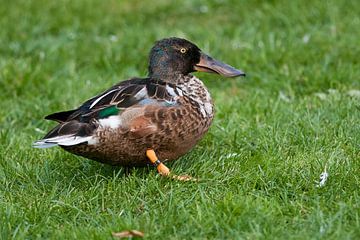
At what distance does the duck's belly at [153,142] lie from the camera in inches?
189

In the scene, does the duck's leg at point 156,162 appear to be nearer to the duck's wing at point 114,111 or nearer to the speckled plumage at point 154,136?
the speckled plumage at point 154,136

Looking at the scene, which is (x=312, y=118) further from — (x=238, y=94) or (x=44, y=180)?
(x=44, y=180)

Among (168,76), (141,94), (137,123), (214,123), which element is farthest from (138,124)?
(214,123)

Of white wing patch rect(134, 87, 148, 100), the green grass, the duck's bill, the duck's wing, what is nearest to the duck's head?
the duck's bill

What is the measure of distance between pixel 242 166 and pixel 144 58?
10.2 ft

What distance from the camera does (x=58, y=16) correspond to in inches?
356

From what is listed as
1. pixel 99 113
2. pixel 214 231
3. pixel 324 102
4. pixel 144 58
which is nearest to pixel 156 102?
pixel 99 113

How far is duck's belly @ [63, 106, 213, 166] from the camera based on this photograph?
479 cm

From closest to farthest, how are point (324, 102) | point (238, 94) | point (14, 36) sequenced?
point (324, 102)
point (238, 94)
point (14, 36)

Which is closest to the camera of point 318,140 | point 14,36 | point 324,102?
point 318,140

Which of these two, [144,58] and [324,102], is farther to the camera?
[144,58]

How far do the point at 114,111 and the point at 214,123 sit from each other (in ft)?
4.47

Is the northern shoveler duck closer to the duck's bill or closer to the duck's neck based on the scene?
the duck's neck

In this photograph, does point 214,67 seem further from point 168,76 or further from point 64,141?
point 64,141
